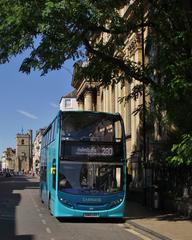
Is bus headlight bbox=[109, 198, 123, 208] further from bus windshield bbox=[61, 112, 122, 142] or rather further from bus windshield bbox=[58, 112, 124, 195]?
bus windshield bbox=[61, 112, 122, 142]

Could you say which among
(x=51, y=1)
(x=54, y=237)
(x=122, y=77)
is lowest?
(x=54, y=237)

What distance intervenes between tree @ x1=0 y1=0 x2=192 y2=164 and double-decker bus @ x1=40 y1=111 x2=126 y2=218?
2.22 metres

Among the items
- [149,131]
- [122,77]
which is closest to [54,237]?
[122,77]

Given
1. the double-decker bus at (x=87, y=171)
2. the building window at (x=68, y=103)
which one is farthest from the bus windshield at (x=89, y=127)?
the building window at (x=68, y=103)

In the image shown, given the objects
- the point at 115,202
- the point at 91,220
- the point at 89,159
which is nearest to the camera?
the point at 89,159

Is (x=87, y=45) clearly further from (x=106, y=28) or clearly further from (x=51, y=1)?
(x=51, y=1)

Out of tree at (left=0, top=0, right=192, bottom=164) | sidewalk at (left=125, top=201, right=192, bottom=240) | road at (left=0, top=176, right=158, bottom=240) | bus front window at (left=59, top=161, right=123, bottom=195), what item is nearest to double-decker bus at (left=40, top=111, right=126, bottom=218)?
bus front window at (left=59, top=161, right=123, bottom=195)

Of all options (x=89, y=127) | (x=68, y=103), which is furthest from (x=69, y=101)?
(x=89, y=127)

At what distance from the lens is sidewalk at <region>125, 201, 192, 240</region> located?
18672 mm

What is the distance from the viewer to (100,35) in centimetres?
2280

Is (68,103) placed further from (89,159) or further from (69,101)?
(89,159)

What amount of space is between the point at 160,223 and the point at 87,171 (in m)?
3.24

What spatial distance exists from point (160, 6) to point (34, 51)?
450cm

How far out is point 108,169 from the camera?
2319 cm
